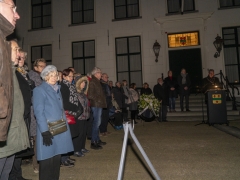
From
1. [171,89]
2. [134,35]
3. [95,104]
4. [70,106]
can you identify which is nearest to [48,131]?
[70,106]

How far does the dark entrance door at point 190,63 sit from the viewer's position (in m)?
12.7

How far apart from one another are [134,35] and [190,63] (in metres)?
3.90

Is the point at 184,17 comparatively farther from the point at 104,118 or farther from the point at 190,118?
the point at 104,118

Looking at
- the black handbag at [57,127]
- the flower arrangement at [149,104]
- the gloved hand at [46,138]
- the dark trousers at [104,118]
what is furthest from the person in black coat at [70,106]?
the flower arrangement at [149,104]

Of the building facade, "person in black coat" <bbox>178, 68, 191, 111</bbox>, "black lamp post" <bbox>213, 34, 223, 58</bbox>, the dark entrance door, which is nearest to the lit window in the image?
the building facade

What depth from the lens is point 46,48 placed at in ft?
49.3

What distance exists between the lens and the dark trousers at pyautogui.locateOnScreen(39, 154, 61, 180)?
8.94ft

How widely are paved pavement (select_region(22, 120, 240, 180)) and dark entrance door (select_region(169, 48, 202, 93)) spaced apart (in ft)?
22.8

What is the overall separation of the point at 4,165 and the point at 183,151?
373 centimetres

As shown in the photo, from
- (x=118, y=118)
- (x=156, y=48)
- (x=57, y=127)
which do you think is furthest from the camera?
(x=156, y=48)

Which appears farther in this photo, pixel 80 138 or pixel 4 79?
pixel 80 138

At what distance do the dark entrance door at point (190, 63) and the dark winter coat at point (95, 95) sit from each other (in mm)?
8527

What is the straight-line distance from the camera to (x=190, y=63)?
12.9 m

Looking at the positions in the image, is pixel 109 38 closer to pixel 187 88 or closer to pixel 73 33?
pixel 73 33
